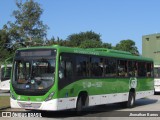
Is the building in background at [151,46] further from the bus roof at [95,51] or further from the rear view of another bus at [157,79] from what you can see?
the bus roof at [95,51]

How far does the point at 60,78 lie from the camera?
15.4 m

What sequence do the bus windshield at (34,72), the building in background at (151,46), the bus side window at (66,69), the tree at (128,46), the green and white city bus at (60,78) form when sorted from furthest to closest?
the building in background at (151,46), the tree at (128,46), the bus side window at (66,69), the bus windshield at (34,72), the green and white city bus at (60,78)

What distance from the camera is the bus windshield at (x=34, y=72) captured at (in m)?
15.3

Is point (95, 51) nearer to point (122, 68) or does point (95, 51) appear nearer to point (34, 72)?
point (122, 68)

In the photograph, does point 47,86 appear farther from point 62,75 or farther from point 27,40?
point 27,40

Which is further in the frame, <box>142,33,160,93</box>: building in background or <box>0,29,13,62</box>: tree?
<box>142,33,160,93</box>: building in background

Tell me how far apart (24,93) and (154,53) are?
84.6 m

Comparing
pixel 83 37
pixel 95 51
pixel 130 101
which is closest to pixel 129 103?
pixel 130 101

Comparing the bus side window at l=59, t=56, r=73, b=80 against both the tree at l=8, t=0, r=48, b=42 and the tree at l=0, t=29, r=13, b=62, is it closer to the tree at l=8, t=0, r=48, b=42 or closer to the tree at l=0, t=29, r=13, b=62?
the tree at l=8, t=0, r=48, b=42

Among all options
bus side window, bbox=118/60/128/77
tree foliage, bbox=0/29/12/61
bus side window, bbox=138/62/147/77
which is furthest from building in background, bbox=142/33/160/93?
bus side window, bbox=118/60/128/77

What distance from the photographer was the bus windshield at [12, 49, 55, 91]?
1530 cm

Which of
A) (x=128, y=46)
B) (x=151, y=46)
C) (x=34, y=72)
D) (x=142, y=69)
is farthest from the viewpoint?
(x=151, y=46)

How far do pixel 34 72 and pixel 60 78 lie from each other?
3.52ft

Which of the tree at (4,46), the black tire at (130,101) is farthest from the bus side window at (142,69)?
the tree at (4,46)
